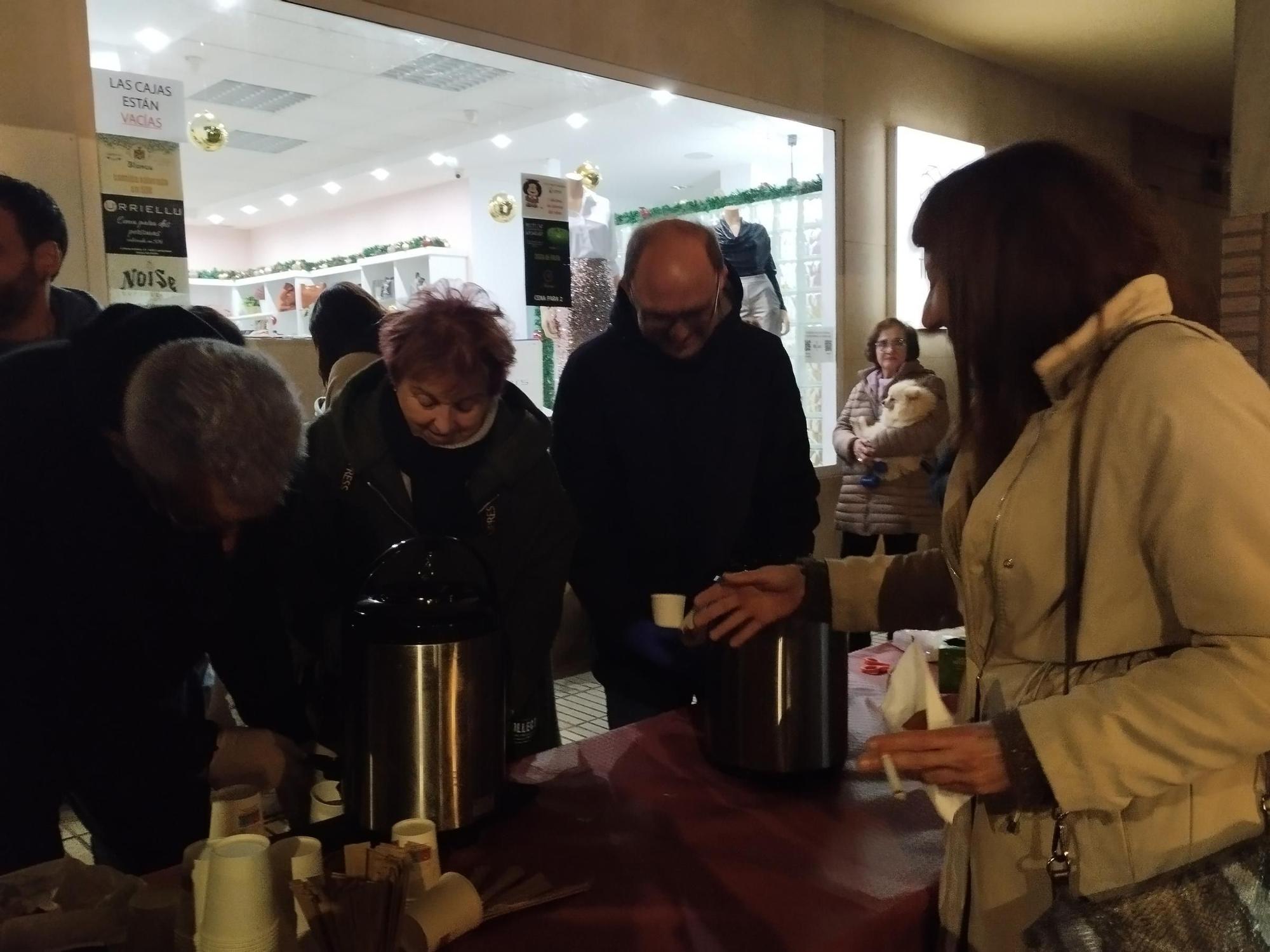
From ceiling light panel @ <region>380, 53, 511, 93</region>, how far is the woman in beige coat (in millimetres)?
3521

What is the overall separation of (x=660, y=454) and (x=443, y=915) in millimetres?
1039

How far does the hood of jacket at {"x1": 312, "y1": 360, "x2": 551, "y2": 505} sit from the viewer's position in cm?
162

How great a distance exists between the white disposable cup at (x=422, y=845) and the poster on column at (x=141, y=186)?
2065mm

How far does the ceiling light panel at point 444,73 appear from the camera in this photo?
4.08 m

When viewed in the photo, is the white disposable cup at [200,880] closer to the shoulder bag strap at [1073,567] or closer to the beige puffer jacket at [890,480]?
the shoulder bag strap at [1073,567]

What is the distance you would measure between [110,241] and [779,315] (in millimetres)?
2712

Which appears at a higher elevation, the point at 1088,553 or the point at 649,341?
the point at 649,341

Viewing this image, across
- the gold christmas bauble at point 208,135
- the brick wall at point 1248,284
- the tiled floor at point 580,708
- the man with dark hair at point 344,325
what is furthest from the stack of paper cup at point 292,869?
the gold christmas bauble at point 208,135

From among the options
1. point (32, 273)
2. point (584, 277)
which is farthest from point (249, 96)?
point (32, 273)

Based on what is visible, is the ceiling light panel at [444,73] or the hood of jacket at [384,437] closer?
the hood of jacket at [384,437]

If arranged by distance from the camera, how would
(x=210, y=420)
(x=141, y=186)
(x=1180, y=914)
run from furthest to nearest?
(x=141, y=186), (x=210, y=420), (x=1180, y=914)

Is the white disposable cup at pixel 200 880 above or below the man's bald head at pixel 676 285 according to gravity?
below

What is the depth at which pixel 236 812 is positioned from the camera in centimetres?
105

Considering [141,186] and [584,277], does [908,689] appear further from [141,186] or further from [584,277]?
[584,277]
